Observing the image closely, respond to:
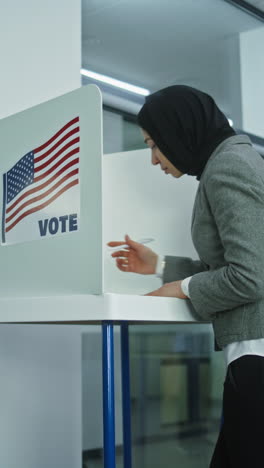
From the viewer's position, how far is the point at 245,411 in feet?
3.80

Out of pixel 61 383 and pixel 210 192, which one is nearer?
pixel 210 192

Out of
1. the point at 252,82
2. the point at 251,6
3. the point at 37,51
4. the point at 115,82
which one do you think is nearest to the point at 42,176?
the point at 37,51

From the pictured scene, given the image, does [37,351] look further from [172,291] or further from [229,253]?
[229,253]

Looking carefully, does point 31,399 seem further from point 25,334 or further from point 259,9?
point 259,9

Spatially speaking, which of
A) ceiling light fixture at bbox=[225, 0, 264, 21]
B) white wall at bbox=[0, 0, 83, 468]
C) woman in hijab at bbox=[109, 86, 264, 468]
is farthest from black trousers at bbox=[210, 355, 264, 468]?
ceiling light fixture at bbox=[225, 0, 264, 21]

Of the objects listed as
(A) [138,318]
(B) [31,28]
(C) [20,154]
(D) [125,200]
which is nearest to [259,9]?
(B) [31,28]

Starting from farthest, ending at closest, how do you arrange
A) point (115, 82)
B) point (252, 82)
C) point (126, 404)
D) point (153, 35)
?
point (252, 82) → point (153, 35) → point (115, 82) → point (126, 404)

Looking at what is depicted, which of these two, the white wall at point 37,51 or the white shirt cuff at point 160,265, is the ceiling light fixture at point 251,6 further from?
the white shirt cuff at point 160,265

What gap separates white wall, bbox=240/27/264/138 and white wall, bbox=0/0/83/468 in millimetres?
1123

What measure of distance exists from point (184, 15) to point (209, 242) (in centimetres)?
189

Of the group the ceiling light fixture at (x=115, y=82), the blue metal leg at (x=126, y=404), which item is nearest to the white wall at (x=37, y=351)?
the ceiling light fixture at (x=115, y=82)

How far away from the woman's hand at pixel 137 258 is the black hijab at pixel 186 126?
31cm

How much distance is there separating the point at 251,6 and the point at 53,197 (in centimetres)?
234

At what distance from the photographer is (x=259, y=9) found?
3.21 m
